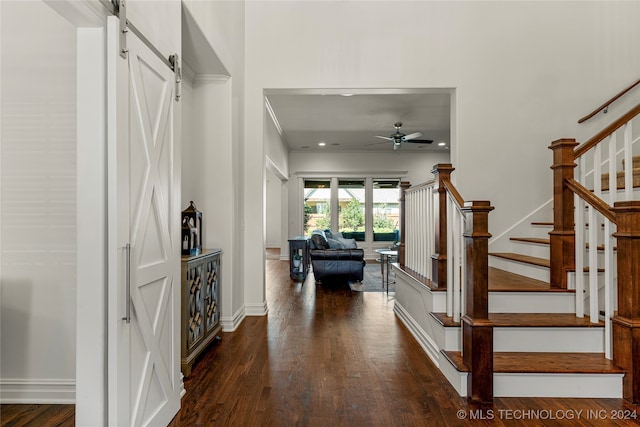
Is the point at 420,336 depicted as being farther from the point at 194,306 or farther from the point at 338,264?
the point at 338,264

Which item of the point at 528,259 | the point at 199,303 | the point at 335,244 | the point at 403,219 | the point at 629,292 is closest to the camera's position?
the point at 629,292

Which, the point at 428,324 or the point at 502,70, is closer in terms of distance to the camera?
the point at 428,324

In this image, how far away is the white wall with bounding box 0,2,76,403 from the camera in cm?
226

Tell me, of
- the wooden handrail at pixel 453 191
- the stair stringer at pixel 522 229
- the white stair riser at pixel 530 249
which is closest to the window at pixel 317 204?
the stair stringer at pixel 522 229

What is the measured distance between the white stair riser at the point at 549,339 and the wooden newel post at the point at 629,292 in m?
0.25

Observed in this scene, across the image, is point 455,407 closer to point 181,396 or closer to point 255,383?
point 255,383

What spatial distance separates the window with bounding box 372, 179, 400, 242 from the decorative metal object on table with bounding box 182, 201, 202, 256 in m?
8.14

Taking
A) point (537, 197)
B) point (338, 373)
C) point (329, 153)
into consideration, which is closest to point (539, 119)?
point (537, 197)

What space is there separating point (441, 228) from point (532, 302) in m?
0.90

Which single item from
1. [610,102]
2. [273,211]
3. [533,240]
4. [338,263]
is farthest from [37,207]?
[273,211]

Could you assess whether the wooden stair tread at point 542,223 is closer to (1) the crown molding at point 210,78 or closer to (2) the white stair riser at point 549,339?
(2) the white stair riser at point 549,339

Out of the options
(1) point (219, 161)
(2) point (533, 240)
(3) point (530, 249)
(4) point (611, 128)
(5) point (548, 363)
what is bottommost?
(5) point (548, 363)

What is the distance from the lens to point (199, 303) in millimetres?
2994

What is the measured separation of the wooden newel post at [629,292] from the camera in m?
2.26
